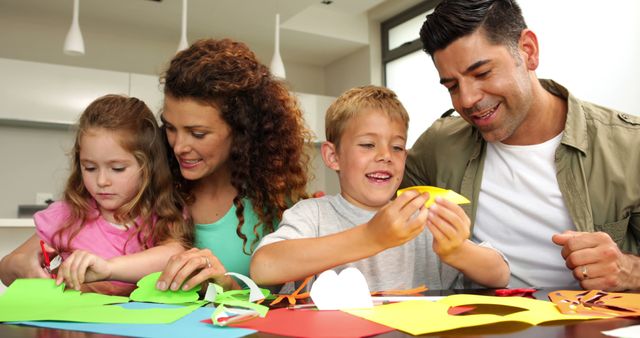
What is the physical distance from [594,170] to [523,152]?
0.64ft

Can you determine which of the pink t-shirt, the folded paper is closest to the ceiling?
the pink t-shirt

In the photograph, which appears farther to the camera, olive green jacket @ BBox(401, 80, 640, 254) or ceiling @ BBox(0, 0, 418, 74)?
ceiling @ BBox(0, 0, 418, 74)

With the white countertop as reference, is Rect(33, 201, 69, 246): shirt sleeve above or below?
below

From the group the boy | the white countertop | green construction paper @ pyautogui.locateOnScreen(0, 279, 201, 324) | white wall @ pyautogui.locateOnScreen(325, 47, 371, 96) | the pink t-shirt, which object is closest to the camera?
green construction paper @ pyautogui.locateOnScreen(0, 279, 201, 324)

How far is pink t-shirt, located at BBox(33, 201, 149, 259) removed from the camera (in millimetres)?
1388

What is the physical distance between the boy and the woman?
231 mm

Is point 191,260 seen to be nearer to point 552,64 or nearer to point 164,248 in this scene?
point 164,248

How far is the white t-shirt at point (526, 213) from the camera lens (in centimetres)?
142

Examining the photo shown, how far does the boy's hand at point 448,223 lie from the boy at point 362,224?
3 centimetres

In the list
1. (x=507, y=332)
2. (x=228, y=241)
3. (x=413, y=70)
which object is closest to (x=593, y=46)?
(x=413, y=70)

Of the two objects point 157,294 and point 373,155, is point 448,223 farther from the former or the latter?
point 157,294

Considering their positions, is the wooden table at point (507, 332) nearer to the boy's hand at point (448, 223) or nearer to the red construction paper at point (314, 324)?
the red construction paper at point (314, 324)

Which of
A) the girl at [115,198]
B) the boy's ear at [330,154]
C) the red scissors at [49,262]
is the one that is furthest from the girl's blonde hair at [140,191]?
the boy's ear at [330,154]

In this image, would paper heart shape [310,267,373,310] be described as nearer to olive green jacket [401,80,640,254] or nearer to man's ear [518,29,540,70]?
olive green jacket [401,80,640,254]
